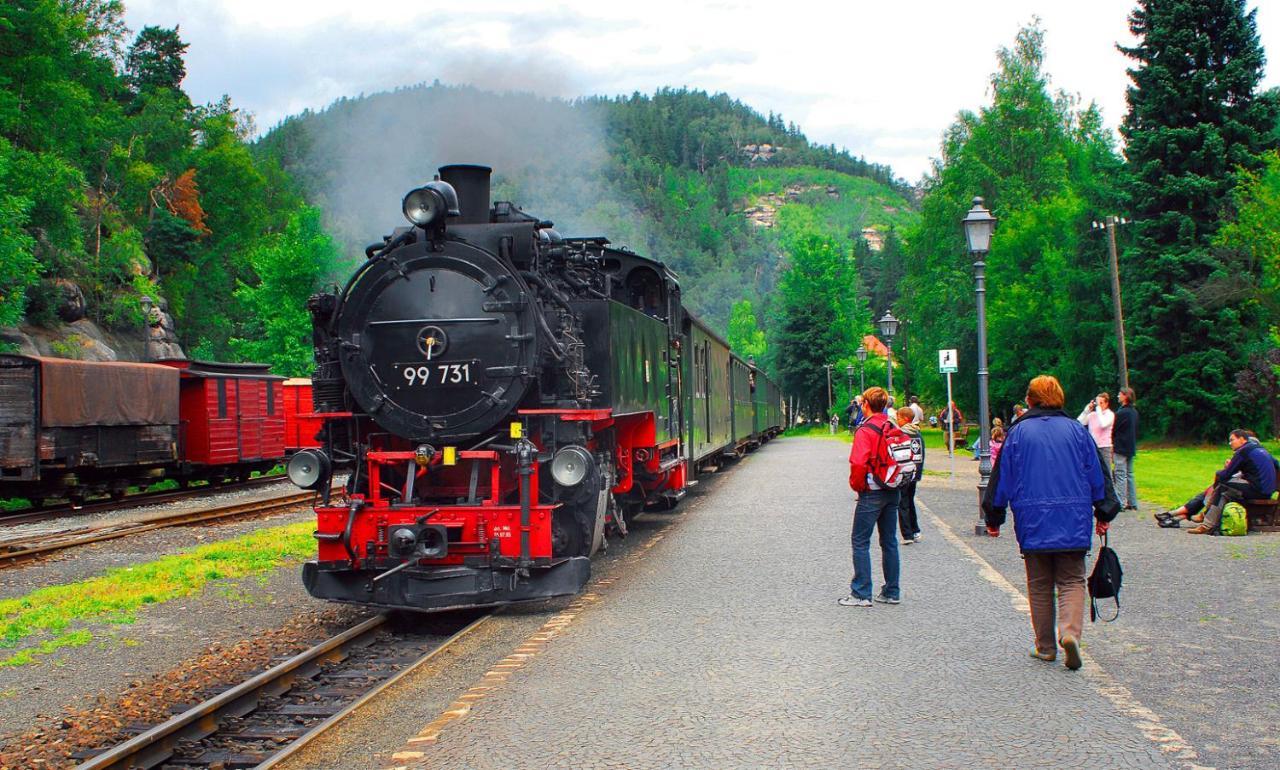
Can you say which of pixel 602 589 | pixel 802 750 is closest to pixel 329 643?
pixel 602 589

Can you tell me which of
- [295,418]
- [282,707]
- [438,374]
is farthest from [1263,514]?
[295,418]

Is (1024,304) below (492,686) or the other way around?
the other way around

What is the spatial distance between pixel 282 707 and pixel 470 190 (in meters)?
4.75

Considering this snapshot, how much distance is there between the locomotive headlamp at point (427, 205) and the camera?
8172 millimetres

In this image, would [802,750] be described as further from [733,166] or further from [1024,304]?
[733,166]

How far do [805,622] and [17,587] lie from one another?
24.5ft

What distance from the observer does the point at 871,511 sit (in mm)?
7793

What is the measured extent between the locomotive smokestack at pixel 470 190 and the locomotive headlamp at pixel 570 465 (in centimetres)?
234

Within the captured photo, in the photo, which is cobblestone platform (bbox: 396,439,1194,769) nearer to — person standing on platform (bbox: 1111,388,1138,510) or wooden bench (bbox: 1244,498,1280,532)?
wooden bench (bbox: 1244,498,1280,532)

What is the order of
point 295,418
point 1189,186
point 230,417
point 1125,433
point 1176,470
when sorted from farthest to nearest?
point 1189,186 → point 295,418 → point 1176,470 → point 230,417 → point 1125,433

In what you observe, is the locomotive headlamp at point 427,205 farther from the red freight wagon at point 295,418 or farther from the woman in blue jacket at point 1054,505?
the red freight wagon at point 295,418

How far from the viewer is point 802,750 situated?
458 centimetres

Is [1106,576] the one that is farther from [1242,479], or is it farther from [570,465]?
[1242,479]

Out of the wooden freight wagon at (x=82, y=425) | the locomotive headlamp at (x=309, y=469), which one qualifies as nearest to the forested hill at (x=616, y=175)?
the wooden freight wagon at (x=82, y=425)
